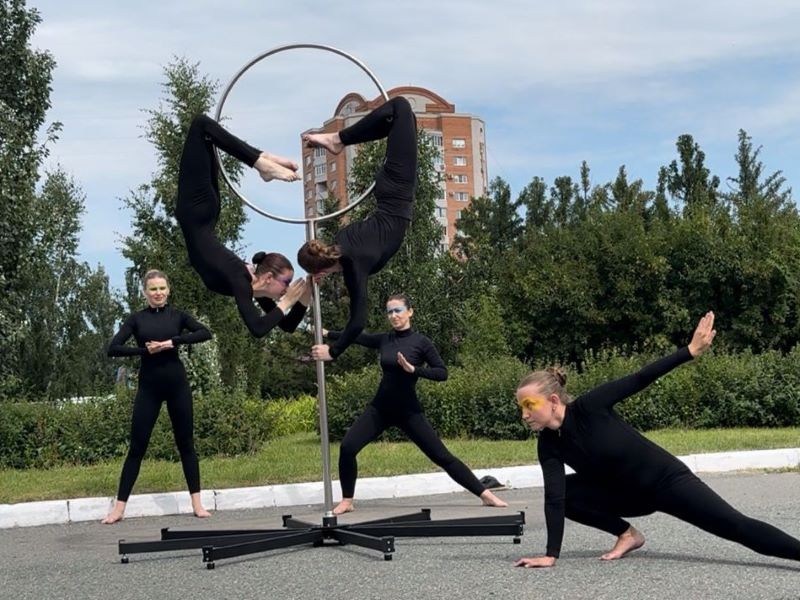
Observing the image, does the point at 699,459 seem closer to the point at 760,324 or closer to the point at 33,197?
the point at 33,197

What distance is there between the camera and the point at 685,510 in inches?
218

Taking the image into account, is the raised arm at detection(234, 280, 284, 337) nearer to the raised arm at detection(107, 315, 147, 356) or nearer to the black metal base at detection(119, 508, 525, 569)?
the black metal base at detection(119, 508, 525, 569)

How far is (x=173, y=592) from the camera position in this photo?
568cm

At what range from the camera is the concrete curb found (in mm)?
9891

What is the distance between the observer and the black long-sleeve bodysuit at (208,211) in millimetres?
6738

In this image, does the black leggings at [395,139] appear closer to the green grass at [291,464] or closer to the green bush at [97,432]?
the green grass at [291,464]

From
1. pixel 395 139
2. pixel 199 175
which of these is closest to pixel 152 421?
pixel 199 175

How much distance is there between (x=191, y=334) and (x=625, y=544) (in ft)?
15.0

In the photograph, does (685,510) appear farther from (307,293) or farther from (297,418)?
(297,418)

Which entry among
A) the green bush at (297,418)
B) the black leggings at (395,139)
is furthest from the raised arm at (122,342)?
the green bush at (297,418)

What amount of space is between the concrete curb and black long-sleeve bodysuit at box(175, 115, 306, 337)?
412 centimetres

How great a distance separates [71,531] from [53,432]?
4.96m

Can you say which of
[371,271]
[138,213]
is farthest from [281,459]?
[138,213]

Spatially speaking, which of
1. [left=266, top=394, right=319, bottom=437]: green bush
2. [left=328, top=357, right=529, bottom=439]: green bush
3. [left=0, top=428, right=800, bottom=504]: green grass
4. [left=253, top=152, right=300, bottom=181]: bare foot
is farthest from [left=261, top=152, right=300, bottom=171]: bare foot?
[left=266, top=394, right=319, bottom=437]: green bush
